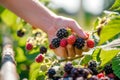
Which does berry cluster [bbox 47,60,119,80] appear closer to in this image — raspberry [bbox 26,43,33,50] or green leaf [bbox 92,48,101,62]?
green leaf [bbox 92,48,101,62]

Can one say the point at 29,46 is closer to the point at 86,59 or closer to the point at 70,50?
the point at 70,50

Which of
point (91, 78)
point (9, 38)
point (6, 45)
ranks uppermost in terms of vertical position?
point (9, 38)

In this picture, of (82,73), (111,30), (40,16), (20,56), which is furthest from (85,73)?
(20,56)

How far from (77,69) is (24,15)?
0.86 metres

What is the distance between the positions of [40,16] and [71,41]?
1.51 ft

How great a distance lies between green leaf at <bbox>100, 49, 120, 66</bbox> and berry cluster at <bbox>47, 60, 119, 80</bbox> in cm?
2

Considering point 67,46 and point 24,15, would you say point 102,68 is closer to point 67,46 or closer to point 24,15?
point 67,46

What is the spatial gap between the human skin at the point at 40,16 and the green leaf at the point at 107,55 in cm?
33

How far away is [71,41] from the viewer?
57.9 inches

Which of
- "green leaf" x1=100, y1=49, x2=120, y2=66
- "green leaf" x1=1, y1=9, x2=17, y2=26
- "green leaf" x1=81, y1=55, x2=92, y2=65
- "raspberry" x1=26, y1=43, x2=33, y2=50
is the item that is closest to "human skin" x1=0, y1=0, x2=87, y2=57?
"raspberry" x1=26, y1=43, x2=33, y2=50

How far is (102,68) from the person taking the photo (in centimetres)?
129

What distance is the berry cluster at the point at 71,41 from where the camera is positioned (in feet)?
4.84

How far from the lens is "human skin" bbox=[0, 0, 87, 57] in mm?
1734

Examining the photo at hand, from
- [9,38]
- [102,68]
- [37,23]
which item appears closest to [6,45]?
[9,38]
